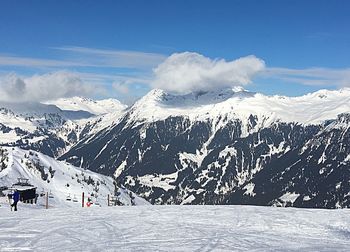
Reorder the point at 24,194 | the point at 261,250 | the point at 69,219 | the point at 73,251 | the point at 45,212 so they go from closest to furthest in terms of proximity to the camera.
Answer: the point at 73,251, the point at 261,250, the point at 69,219, the point at 45,212, the point at 24,194

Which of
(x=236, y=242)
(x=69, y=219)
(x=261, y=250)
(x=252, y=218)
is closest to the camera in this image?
(x=261, y=250)

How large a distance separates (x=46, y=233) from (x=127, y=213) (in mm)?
15659

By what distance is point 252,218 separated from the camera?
4812 centimetres

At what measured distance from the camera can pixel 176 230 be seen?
3972 cm

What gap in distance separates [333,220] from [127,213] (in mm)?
21362

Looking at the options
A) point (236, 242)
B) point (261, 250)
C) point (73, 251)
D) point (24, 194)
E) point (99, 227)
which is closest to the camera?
point (73, 251)

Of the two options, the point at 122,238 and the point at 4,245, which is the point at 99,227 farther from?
the point at 4,245

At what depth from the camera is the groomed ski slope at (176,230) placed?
32875mm

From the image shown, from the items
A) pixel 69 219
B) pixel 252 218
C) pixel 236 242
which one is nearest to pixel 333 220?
pixel 252 218

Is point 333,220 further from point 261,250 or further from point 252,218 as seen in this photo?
point 261,250

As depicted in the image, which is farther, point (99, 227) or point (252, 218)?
point (252, 218)

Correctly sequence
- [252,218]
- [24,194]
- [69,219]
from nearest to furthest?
[69,219] < [252,218] < [24,194]

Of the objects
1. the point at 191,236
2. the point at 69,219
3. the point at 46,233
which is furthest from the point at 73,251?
the point at 69,219

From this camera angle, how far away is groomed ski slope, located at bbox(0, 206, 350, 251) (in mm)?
32875
